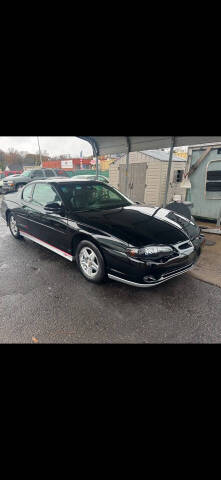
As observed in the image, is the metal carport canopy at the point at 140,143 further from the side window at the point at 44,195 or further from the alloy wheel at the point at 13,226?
the alloy wheel at the point at 13,226

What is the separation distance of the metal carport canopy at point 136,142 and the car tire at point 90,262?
12.3ft

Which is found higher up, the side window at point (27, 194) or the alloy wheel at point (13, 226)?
the side window at point (27, 194)

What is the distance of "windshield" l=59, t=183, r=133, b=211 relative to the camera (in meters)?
3.48

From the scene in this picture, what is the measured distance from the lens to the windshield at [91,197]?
3.48 m

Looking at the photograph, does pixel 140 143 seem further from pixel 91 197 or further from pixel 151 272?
pixel 151 272

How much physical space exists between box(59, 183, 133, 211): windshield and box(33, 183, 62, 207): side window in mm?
163

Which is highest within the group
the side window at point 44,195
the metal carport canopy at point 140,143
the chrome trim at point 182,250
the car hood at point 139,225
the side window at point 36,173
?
the metal carport canopy at point 140,143

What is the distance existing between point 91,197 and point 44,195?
0.92 m

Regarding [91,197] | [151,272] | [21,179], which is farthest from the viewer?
[21,179]

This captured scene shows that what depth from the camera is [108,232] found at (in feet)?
8.75

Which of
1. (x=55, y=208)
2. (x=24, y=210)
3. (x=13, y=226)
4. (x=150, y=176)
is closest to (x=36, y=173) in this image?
(x=150, y=176)

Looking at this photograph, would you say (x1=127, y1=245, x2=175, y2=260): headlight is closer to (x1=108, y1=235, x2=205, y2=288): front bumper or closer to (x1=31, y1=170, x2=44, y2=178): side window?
(x1=108, y1=235, x2=205, y2=288): front bumper

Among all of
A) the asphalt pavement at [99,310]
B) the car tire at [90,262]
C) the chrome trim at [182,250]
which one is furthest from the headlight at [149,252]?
the asphalt pavement at [99,310]
